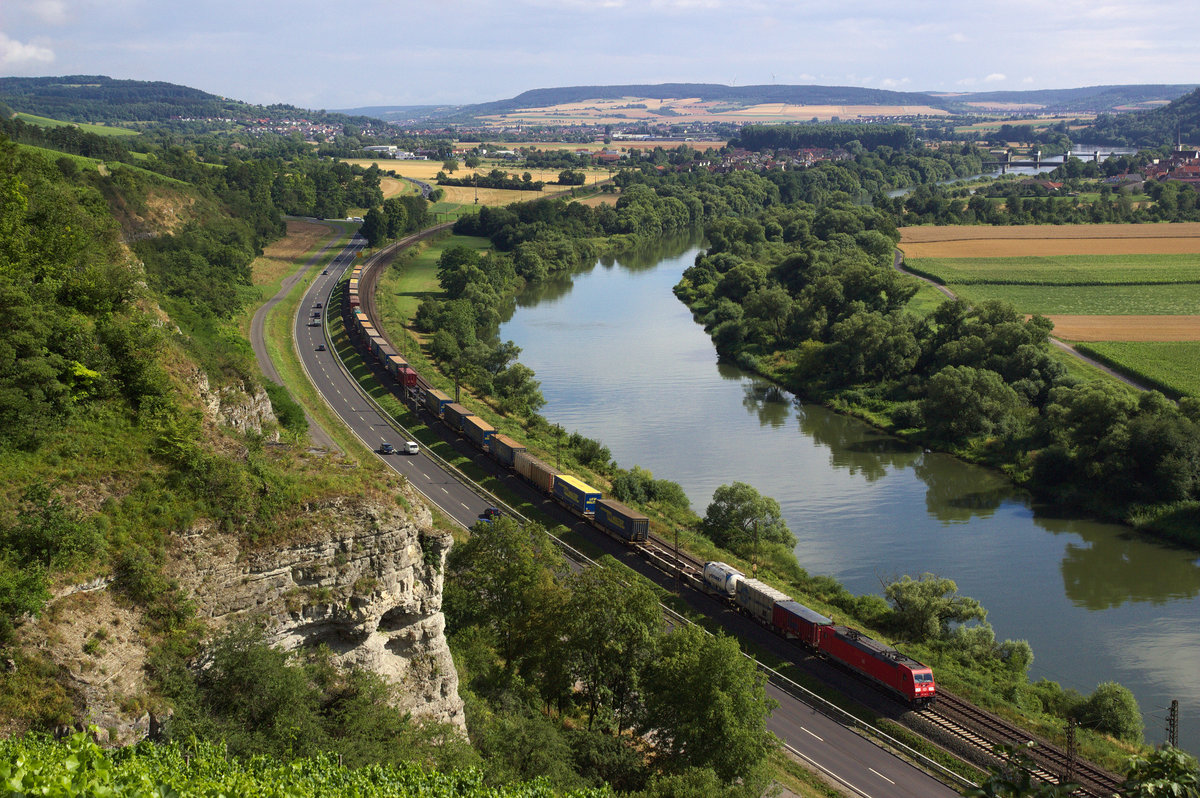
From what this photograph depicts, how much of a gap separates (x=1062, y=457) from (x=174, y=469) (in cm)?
5114

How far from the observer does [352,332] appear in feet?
284

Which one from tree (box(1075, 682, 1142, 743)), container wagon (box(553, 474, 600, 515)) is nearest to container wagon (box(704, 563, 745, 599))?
container wagon (box(553, 474, 600, 515))

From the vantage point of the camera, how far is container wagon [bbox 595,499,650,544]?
155 ft

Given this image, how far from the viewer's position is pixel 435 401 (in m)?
66.4

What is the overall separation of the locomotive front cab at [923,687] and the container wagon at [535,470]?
24.3 metres

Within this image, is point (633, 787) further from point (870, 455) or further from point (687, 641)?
point (870, 455)

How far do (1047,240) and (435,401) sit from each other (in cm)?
10088

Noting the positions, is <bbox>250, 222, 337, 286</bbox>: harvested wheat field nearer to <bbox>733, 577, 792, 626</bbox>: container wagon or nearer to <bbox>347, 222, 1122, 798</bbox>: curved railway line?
<bbox>733, 577, 792, 626</bbox>: container wagon

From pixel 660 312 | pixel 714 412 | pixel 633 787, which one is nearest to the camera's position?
pixel 633 787

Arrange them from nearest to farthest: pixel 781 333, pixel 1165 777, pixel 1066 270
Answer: pixel 1165 777 → pixel 781 333 → pixel 1066 270

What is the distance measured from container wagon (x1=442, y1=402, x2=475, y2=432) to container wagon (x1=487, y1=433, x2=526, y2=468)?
4.05 m

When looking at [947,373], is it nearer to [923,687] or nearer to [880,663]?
[880,663]

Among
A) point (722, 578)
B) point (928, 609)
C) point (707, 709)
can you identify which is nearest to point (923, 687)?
point (928, 609)

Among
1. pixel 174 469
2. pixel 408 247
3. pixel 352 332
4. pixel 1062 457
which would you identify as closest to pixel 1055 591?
pixel 1062 457
